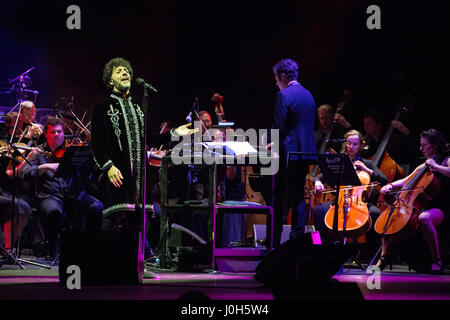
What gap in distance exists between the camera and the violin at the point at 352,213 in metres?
5.36

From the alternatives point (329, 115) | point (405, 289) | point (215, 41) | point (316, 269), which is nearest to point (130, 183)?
point (316, 269)

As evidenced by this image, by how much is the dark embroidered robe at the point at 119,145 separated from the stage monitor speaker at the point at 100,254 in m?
0.55

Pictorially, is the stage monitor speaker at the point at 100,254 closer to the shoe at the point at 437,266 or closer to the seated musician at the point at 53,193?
the seated musician at the point at 53,193

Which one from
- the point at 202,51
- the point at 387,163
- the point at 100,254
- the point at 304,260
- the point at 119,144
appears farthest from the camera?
the point at 202,51

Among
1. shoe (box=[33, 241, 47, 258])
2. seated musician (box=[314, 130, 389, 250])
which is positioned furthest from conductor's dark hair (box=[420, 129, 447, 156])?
shoe (box=[33, 241, 47, 258])

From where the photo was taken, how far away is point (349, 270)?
502 centimetres

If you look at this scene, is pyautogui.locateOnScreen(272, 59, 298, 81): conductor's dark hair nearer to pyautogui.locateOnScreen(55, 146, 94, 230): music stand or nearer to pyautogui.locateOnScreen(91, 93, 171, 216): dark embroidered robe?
pyautogui.locateOnScreen(91, 93, 171, 216): dark embroidered robe

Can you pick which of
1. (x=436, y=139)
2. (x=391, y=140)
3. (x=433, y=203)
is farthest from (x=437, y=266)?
(x=391, y=140)

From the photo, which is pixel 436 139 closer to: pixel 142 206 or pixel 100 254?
pixel 142 206

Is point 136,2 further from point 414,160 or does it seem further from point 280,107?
point 414,160

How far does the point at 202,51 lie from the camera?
→ 7.30m

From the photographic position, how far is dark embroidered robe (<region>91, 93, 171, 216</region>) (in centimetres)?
391

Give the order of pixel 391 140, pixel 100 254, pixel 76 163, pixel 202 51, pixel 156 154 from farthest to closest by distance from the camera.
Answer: pixel 202 51
pixel 391 140
pixel 156 154
pixel 76 163
pixel 100 254
